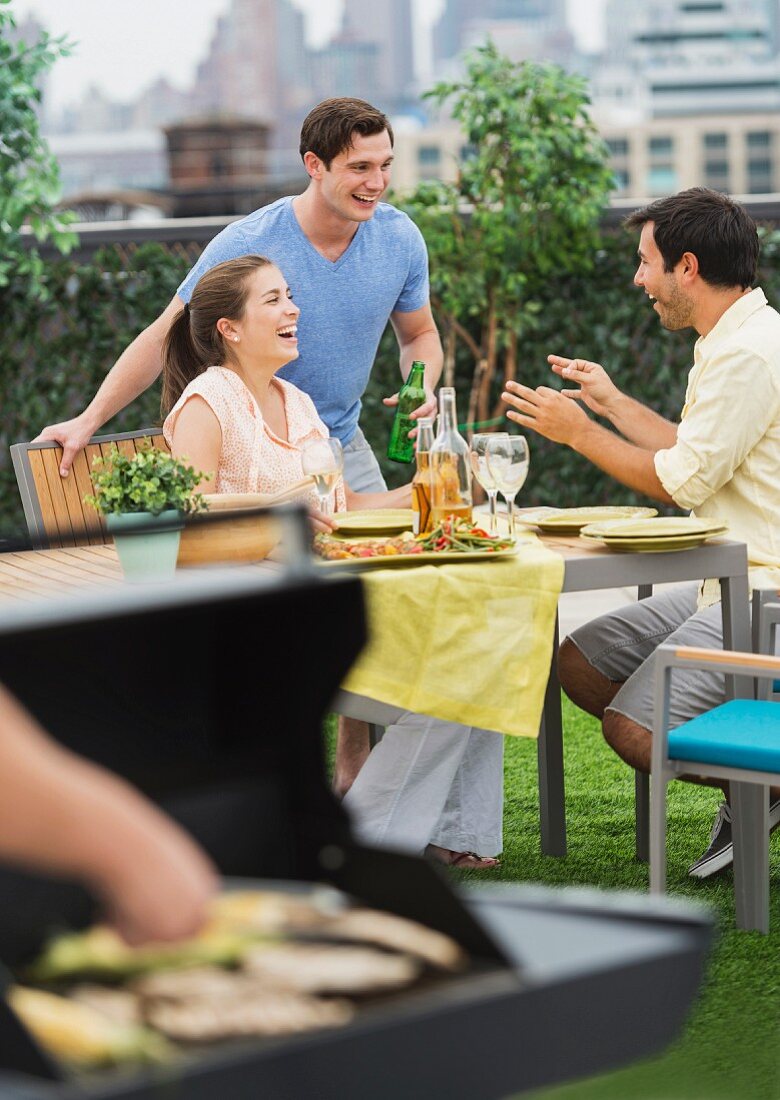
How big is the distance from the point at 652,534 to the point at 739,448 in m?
0.38

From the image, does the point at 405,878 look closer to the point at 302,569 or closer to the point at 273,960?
the point at 273,960

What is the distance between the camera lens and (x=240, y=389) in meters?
3.07

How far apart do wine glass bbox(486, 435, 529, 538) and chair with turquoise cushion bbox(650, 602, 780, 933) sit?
0.43 meters

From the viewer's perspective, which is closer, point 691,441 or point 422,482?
point 422,482

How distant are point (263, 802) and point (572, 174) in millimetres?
5837

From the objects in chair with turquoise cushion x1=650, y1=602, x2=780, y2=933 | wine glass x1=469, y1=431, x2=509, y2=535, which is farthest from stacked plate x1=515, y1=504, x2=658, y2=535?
chair with turquoise cushion x1=650, y1=602, x2=780, y2=933

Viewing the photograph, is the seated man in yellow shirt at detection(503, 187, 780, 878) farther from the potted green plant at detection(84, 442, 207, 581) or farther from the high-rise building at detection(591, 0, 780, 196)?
the high-rise building at detection(591, 0, 780, 196)

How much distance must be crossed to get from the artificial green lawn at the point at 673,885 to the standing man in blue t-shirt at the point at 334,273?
1.79 feet

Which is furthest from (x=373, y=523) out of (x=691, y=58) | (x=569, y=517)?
(x=691, y=58)

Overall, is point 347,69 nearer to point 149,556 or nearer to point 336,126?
point 336,126

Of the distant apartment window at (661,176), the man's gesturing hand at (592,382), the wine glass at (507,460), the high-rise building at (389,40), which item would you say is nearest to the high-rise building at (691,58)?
the distant apartment window at (661,176)

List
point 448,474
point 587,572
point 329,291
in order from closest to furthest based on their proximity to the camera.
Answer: point 587,572
point 448,474
point 329,291

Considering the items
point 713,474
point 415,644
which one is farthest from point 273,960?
point 713,474

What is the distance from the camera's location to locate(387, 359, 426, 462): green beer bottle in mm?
3277
